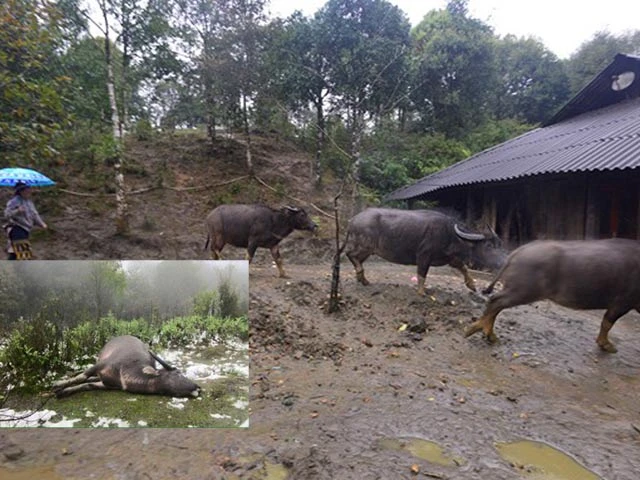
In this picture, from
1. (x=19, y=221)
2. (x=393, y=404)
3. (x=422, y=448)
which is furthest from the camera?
(x=19, y=221)

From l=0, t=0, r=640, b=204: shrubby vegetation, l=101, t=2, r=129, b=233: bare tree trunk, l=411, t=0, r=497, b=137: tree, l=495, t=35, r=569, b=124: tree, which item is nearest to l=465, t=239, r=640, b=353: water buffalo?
l=0, t=0, r=640, b=204: shrubby vegetation

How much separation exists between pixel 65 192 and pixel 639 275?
13.2 m

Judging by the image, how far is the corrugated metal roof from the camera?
502cm

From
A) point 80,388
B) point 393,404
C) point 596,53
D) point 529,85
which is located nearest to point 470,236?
point 393,404

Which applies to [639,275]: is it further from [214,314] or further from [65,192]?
[65,192]

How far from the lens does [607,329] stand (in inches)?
182

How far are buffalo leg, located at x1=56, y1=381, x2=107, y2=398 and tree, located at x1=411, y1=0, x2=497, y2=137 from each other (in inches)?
505

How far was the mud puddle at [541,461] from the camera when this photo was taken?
2.69 meters

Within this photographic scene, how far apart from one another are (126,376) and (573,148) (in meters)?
6.37

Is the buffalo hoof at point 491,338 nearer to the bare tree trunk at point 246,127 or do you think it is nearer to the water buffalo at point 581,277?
the water buffalo at point 581,277

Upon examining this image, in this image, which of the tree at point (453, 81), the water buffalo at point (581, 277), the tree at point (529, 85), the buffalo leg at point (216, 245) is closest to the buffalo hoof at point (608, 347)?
the water buffalo at point (581, 277)

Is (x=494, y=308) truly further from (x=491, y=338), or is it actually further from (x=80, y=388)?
(x=80, y=388)

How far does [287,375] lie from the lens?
4172 millimetres

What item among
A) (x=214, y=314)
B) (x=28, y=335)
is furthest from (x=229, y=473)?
(x=28, y=335)
